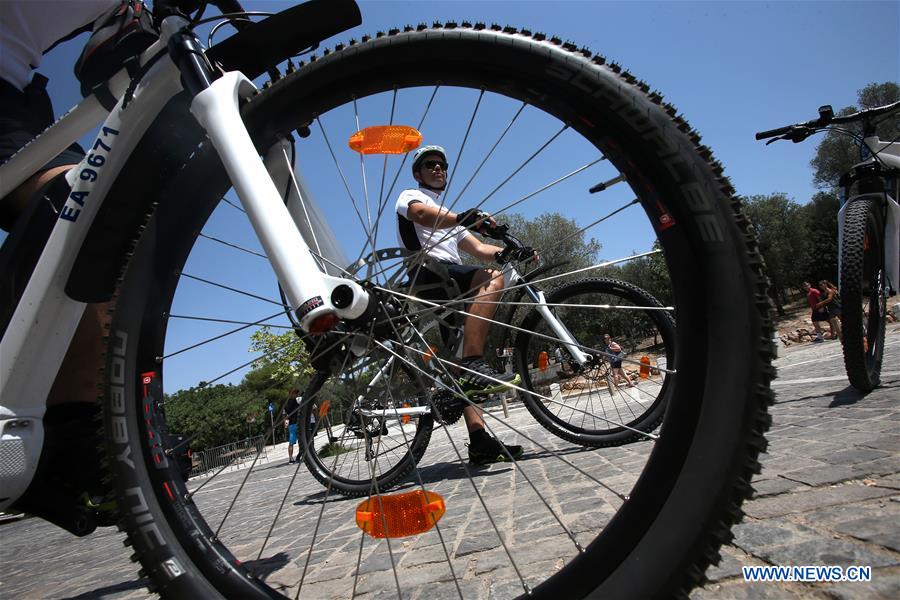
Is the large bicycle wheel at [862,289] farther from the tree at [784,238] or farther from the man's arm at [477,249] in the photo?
the tree at [784,238]

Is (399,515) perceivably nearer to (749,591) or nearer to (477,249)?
(749,591)

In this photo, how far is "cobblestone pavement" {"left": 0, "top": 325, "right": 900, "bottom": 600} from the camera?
125 cm

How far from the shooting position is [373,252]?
159 centimetres

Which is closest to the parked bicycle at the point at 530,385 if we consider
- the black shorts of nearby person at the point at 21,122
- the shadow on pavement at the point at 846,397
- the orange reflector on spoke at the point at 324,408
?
the orange reflector on spoke at the point at 324,408

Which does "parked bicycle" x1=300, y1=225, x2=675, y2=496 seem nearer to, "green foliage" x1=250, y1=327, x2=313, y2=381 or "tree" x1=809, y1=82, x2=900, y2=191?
"green foliage" x1=250, y1=327, x2=313, y2=381

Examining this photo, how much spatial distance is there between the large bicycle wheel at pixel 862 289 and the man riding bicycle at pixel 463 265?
209 cm

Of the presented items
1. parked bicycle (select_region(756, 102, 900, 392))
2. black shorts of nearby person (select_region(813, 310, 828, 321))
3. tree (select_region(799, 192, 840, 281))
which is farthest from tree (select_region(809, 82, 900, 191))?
parked bicycle (select_region(756, 102, 900, 392))

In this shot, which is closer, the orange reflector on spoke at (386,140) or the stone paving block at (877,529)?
the stone paving block at (877,529)

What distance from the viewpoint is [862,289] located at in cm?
301

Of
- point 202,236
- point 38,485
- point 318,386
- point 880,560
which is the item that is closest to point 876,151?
point 880,560

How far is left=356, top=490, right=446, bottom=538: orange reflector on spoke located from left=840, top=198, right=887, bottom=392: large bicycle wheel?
299cm

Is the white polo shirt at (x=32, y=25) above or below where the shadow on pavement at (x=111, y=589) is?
above

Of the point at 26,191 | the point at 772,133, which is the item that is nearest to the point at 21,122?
the point at 26,191

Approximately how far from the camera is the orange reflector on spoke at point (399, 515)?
54.0 inches
